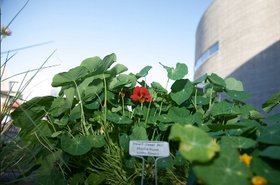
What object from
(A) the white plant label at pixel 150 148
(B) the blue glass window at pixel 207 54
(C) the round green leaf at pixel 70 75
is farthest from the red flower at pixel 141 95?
(B) the blue glass window at pixel 207 54

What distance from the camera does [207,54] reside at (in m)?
15.5

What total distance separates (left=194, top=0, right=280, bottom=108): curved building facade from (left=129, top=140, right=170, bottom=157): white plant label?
25.8 ft

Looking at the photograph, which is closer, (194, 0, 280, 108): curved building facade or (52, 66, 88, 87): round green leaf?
(52, 66, 88, 87): round green leaf

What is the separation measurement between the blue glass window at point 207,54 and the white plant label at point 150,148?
537 inches

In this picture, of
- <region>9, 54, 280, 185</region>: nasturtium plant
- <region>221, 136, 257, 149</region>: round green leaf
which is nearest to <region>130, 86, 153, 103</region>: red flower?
<region>9, 54, 280, 185</region>: nasturtium plant

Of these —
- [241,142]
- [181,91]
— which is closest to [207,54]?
[181,91]

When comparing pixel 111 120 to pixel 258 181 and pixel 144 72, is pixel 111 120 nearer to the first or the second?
pixel 144 72

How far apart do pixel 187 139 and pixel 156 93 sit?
1270 millimetres

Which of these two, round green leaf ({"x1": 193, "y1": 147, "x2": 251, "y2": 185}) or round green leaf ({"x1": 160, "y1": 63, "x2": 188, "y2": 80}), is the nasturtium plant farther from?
round green leaf ({"x1": 193, "y1": 147, "x2": 251, "y2": 185})

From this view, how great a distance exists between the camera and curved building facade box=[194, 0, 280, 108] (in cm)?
1060

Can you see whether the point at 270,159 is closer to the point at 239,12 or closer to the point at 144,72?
the point at 144,72

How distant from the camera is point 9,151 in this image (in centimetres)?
108

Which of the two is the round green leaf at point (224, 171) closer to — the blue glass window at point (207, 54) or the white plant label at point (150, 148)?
the white plant label at point (150, 148)

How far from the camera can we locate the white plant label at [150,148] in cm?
128
